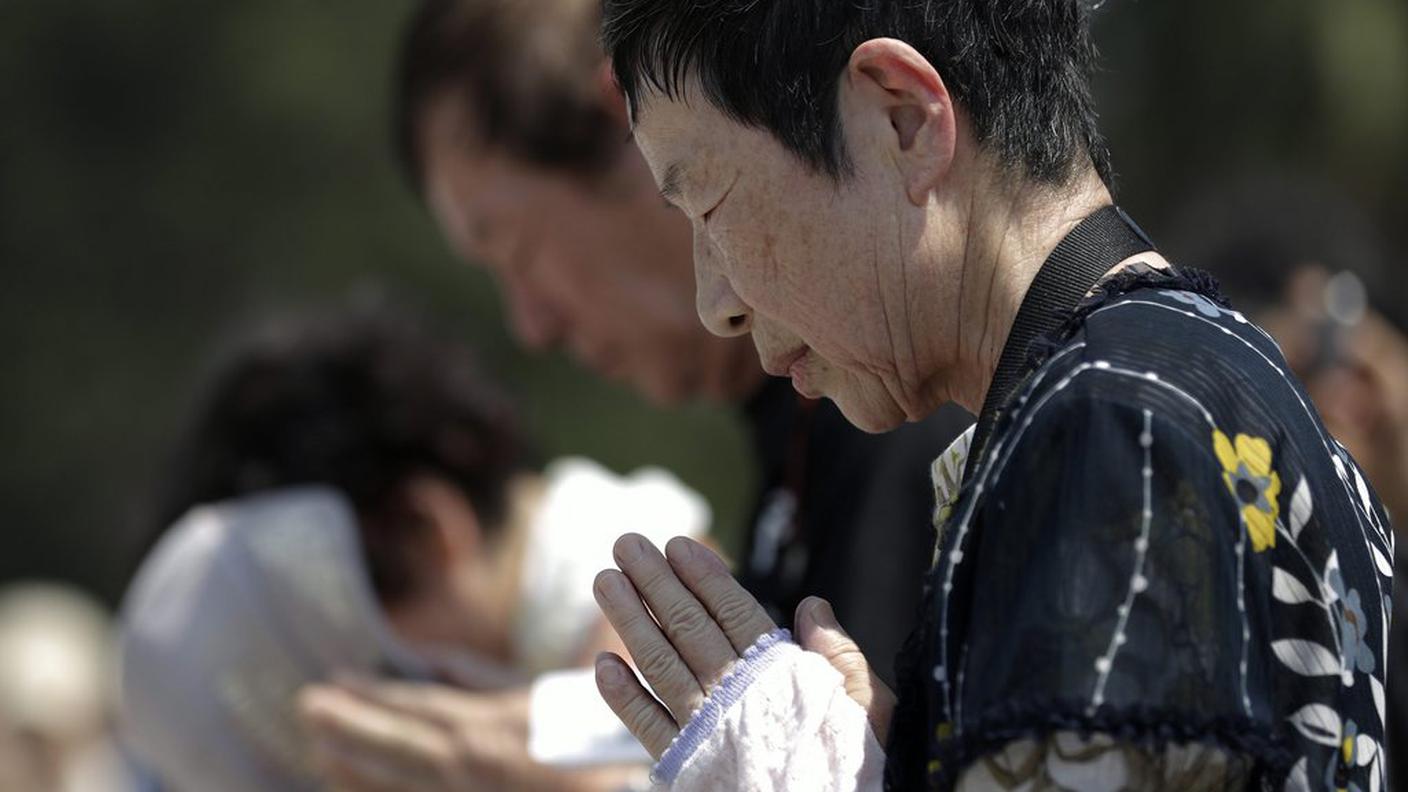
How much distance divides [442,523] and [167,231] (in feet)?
30.2

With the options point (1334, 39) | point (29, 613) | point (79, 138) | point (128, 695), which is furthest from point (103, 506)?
point (128, 695)

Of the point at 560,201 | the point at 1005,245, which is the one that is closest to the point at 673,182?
the point at 1005,245

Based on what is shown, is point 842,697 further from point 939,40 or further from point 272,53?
point 272,53

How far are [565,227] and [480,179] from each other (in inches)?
7.2

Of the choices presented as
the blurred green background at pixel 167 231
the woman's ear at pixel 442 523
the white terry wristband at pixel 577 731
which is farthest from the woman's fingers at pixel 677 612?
the blurred green background at pixel 167 231

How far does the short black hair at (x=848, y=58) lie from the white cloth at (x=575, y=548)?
6.32ft

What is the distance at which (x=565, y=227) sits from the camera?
3336 mm

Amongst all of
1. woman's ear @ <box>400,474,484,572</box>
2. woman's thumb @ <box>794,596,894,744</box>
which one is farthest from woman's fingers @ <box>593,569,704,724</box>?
woman's ear @ <box>400,474,484,572</box>

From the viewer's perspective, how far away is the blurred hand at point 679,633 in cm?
151

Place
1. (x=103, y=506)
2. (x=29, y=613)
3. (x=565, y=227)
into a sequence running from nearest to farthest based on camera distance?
(x=565, y=227)
(x=29, y=613)
(x=103, y=506)

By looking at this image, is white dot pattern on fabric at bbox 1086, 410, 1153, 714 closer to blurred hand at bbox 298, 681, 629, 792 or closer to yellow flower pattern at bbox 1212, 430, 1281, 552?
yellow flower pattern at bbox 1212, 430, 1281, 552

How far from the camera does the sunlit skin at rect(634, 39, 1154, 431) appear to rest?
1485 mm

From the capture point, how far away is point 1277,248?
4.20 metres

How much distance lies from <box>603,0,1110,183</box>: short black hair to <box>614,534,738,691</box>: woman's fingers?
0.36 meters
